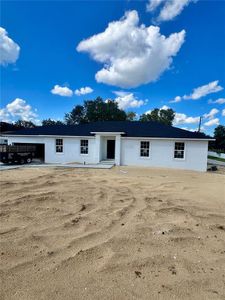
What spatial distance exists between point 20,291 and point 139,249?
1.96 metres

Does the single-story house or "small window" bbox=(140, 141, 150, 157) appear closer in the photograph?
the single-story house

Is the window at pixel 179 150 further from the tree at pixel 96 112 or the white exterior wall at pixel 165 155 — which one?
the tree at pixel 96 112

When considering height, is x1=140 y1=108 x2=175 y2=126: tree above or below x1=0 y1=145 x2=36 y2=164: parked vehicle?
above

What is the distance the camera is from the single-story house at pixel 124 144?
1567cm

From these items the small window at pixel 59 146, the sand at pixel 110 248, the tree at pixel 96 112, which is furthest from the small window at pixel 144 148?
the tree at pixel 96 112

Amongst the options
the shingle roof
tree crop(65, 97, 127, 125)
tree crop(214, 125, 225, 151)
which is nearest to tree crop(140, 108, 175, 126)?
tree crop(65, 97, 127, 125)

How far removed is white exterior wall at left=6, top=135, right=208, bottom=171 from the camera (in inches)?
613

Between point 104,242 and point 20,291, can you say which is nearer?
point 20,291

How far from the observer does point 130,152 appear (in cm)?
1691

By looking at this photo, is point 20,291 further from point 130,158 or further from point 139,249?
point 130,158

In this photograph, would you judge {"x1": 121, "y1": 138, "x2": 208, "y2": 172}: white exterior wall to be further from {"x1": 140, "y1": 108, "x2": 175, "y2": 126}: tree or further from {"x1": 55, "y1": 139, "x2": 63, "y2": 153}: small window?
{"x1": 140, "y1": 108, "x2": 175, "y2": 126}: tree

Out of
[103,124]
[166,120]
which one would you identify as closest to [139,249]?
[103,124]

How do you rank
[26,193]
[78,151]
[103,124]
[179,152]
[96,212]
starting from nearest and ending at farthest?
[96,212] → [26,193] → [179,152] → [78,151] → [103,124]

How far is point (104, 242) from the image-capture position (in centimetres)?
379
